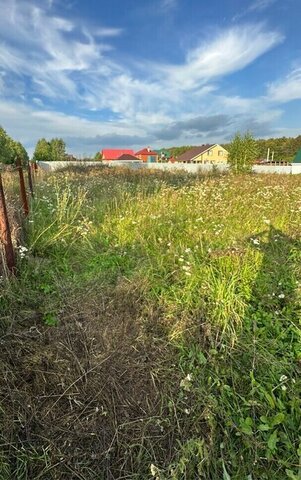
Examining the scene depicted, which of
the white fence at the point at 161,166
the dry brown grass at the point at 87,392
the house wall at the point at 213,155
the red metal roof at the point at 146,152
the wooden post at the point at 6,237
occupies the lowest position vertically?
the dry brown grass at the point at 87,392

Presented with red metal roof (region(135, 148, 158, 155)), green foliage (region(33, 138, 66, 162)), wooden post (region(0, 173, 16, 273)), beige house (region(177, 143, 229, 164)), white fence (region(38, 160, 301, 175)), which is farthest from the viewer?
red metal roof (region(135, 148, 158, 155))

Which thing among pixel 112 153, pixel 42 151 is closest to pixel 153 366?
pixel 42 151

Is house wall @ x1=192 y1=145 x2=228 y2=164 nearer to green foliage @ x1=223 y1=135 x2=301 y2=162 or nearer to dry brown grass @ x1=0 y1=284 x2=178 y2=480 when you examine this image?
green foliage @ x1=223 y1=135 x2=301 y2=162

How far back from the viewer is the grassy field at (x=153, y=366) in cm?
138

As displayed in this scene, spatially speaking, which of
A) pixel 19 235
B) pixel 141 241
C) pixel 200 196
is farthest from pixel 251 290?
pixel 200 196

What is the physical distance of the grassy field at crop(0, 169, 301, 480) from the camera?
54.3 inches

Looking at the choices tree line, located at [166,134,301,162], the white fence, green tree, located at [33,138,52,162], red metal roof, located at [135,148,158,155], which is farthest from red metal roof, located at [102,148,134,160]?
the white fence

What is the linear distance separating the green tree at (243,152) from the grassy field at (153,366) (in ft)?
65.2

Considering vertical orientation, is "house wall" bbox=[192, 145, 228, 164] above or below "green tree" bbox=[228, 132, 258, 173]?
above

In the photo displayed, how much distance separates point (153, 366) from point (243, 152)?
22521 millimetres

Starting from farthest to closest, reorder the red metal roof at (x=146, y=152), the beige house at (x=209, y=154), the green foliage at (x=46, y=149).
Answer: the red metal roof at (x=146, y=152) < the beige house at (x=209, y=154) < the green foliage at (x=46, y=149)

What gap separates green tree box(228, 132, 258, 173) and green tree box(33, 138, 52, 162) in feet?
122

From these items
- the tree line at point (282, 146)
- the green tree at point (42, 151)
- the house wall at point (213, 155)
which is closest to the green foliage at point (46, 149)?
the green tree at point (42, 151)

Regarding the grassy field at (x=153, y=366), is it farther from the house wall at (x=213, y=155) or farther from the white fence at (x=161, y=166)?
the house wall at (x=213, y=155)
